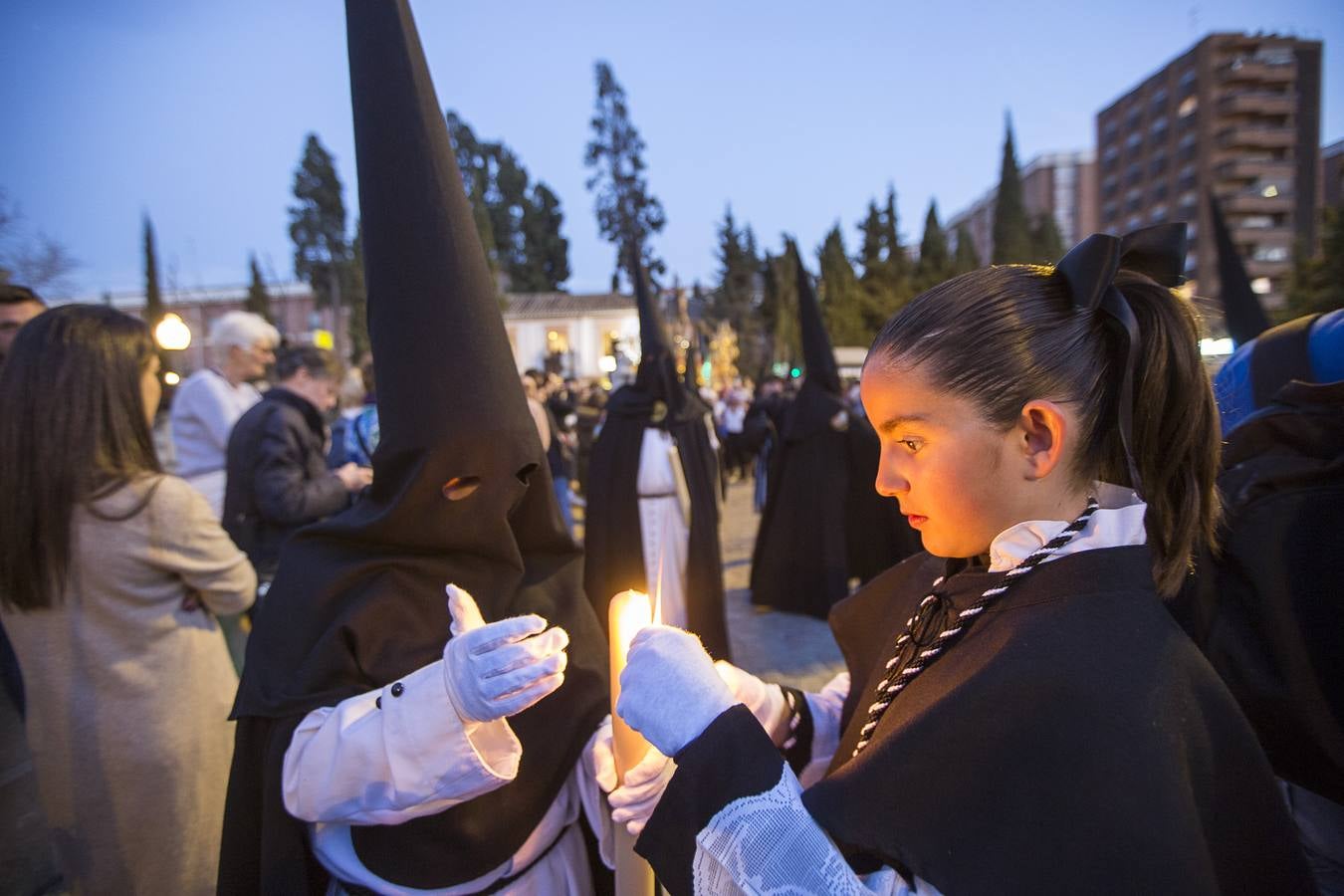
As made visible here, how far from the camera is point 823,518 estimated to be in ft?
20.0

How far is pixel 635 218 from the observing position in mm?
46875

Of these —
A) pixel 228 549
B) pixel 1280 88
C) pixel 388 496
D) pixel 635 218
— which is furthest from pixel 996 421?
pixel 1280 88

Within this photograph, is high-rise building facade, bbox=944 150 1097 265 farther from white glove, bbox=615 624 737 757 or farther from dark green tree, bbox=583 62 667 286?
white glove, bbox=615 624 737 757

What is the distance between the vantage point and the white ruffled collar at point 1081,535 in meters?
1.03

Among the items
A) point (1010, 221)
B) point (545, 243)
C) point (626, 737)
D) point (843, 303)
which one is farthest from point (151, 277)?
point (1010, 221)

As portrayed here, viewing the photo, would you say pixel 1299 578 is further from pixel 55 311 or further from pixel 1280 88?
pixel 1280 88

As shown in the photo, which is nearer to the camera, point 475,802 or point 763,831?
point 763,831

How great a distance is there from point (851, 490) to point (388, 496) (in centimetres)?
517

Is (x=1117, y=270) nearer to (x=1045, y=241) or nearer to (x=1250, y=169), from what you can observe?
(x=1045, y=241)

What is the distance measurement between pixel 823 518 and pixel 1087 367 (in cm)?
511

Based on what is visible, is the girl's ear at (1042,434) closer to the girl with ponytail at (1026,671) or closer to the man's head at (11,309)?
the girl with ponytail at (1026,671)

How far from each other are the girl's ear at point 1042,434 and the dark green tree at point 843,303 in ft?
123

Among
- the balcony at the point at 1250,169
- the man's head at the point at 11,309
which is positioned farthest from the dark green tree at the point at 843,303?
the man's head at the point at 11,309

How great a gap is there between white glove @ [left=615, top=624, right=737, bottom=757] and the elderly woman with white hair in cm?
376
